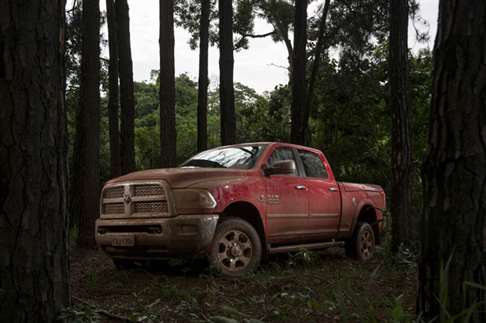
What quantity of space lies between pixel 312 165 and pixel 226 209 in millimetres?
2285

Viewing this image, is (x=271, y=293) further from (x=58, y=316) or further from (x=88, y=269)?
(x=88, y=269)

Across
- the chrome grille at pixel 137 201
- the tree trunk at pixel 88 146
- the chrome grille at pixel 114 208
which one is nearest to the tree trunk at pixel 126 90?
the tree trunk at pixel 88 146

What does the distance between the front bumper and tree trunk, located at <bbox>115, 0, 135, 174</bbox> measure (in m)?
7.93

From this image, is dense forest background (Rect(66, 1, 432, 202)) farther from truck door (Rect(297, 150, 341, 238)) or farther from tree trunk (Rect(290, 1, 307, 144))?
truck door (Rect(297, 150, 341, 238))

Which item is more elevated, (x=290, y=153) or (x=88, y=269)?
(x=290, y=153)

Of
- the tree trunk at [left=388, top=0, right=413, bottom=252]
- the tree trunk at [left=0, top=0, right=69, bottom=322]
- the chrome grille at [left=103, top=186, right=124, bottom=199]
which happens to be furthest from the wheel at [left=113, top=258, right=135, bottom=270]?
the tree trunk at [left=388, top=0, right=413, bottom=252]

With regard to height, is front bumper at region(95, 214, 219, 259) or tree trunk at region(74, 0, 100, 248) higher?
tree trunk at region(74, 0, 100, 248)

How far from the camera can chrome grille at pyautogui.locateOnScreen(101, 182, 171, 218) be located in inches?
270

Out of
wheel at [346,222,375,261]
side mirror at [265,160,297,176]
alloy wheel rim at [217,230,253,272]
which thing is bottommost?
wheel at [346,222,375,261]

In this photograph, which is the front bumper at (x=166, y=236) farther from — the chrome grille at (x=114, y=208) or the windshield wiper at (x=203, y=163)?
the windshield wiper at (x=203, y=163)

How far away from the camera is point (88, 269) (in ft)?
27.5

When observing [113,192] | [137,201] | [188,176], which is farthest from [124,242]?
[188,176]

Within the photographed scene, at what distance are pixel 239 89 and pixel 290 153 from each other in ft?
150

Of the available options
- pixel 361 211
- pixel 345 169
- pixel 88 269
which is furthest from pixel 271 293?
pixel 345 169
